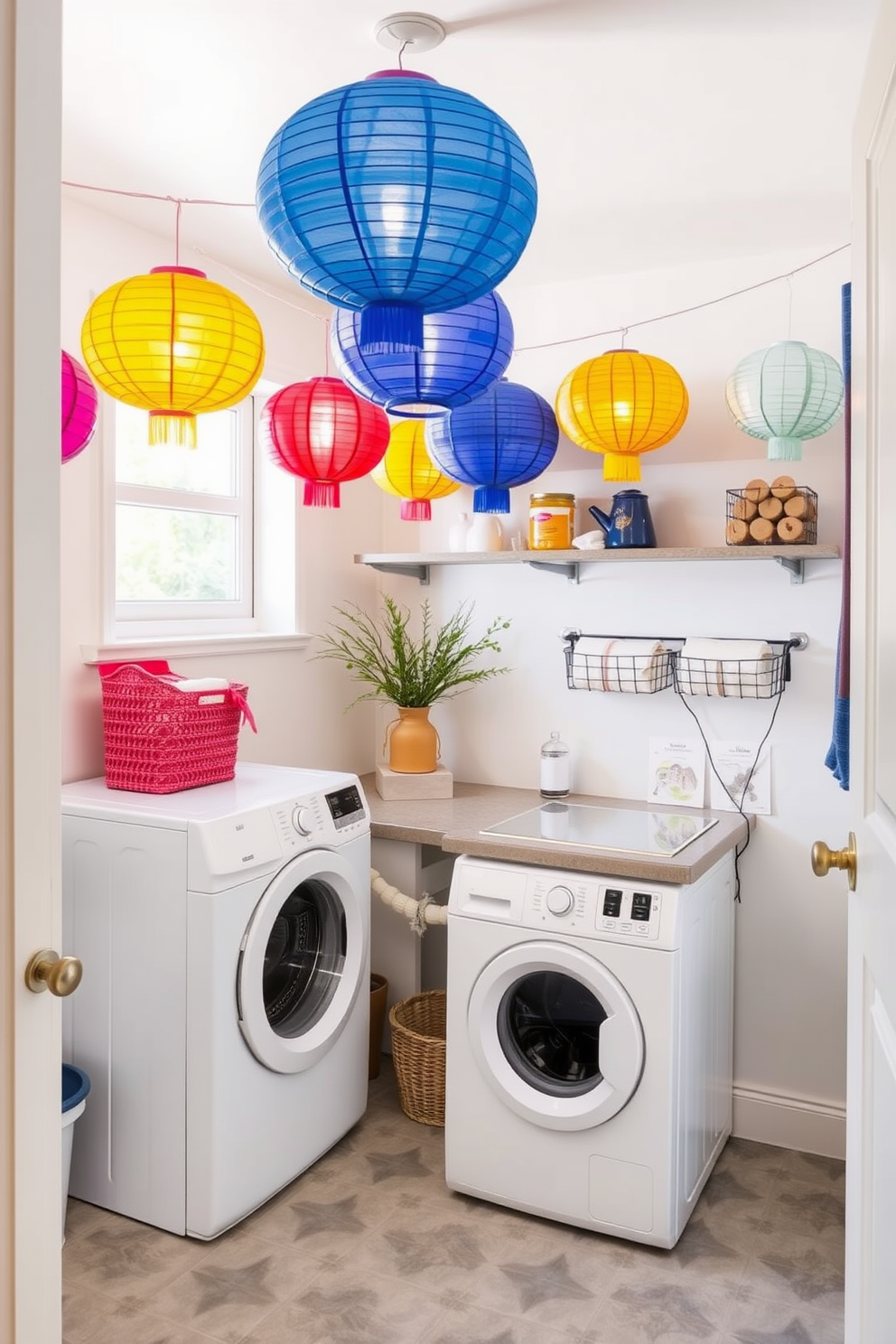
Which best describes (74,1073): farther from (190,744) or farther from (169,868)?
(190,744)

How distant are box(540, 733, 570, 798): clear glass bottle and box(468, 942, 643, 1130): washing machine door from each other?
739mm

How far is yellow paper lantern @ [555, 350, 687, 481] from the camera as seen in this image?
243cm

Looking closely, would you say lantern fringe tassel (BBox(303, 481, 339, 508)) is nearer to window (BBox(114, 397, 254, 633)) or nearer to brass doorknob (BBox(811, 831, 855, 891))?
window (BBox(114, 397, 254, 633))

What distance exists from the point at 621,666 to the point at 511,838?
68 cm

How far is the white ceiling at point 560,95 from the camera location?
180 centimetres

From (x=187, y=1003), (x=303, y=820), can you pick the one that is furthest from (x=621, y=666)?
(x=187, y=1003)

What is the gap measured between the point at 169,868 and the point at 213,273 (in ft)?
5.81

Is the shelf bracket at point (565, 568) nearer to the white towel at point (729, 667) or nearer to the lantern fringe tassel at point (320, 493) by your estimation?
the white towel at point (729, 667)

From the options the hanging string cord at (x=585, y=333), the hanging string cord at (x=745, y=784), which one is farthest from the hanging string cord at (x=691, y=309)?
the hanging string cord at (x=745, y=784)

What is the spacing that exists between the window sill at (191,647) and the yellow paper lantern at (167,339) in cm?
98

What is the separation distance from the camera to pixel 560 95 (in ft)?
6.77

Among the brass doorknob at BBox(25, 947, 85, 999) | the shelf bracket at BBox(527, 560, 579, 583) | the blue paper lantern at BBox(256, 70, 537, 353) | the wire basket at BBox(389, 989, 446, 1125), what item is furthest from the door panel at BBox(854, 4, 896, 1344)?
Answer: the shelf bracket at BBox(527, 560, 579, 583)

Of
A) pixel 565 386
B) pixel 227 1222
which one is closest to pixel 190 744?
pixel 227 1222

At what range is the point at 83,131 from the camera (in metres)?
2.24
